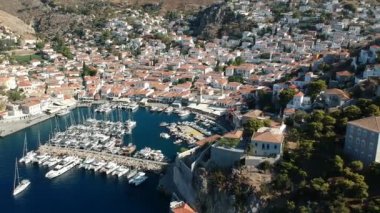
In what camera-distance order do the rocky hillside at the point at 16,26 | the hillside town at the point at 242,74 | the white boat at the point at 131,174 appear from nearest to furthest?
the hillside town at the point at 242,74
the white boat at the point at 131,174
the rocky hillside at the point at 16,26

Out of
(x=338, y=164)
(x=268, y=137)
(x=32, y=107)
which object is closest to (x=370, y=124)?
(x=338, y=164)

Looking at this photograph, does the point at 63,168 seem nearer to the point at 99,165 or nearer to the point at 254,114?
the point at 99,165

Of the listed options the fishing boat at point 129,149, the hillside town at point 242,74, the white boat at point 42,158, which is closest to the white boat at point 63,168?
the white boat at point 42,158

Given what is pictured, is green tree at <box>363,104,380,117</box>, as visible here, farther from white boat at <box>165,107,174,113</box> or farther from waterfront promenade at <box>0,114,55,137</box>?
waterfront promenade at <box>0,114,55,137</box>

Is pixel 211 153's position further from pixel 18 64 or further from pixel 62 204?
pixel 18 64

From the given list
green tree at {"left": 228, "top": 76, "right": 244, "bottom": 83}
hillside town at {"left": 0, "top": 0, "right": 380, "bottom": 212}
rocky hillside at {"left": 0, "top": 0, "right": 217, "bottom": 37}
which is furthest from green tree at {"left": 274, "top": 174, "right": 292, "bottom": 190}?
rocky hillside at {"left": 0, "top": 0, "right": 217, "bottom": 37}

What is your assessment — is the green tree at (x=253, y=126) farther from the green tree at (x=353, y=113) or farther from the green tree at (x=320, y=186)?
the green tree at (x=320, y=186)
